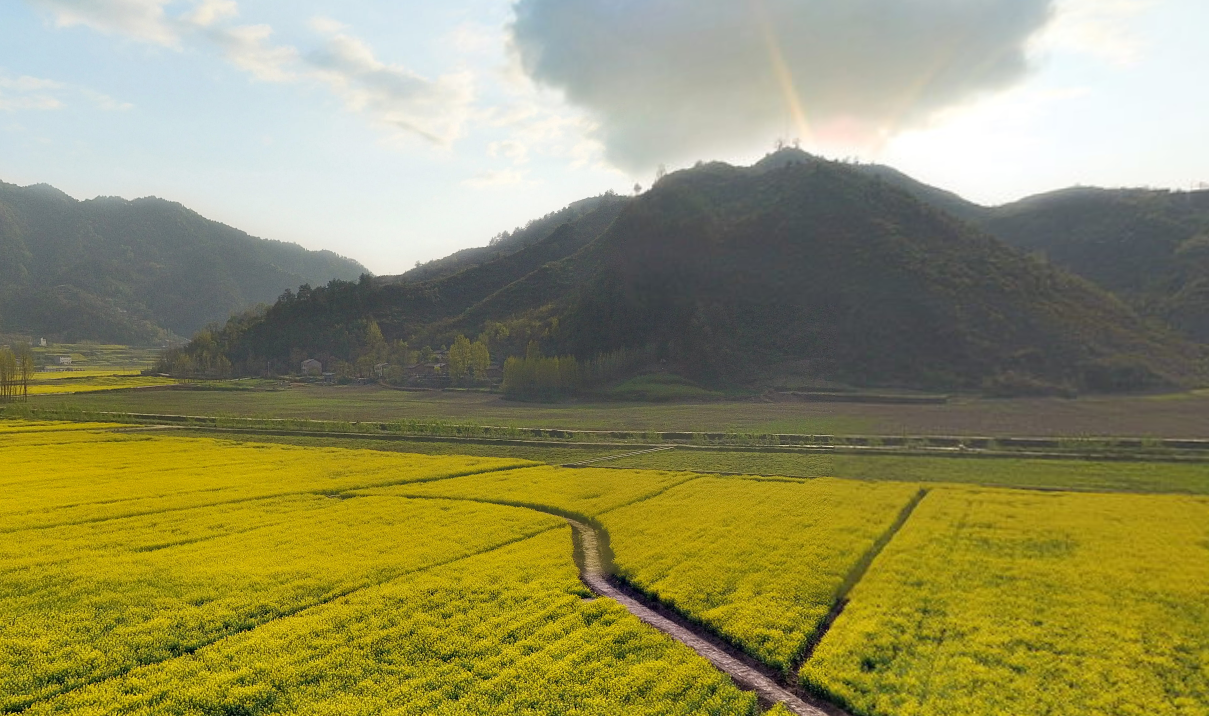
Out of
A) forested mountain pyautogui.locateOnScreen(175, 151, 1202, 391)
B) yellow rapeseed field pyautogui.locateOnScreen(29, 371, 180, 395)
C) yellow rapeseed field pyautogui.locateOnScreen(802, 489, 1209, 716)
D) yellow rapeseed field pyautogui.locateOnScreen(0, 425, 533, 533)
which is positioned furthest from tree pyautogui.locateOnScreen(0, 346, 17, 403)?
yellow rapeseed field pyautogui.locateOnScreen(802, 489, 1209, 716)

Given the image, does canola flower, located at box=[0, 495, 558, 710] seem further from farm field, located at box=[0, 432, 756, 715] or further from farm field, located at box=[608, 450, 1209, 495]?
farm field, located at box=[608, 450, 1209, 495]

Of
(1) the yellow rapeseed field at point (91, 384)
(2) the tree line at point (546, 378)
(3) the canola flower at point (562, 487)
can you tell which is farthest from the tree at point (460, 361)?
(3) the canola flower at point (562, 487)

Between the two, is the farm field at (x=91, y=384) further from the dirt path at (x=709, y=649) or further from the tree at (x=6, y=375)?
the dirt path at (x=709, y=649)

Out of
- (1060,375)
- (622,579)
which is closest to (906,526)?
(622,579)

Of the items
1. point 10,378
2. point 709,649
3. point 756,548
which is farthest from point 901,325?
point 10,378

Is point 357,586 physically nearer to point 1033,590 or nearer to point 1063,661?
point 1063,661

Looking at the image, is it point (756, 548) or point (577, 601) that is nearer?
point (577, 601)

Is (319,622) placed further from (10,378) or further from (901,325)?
(901,325)
